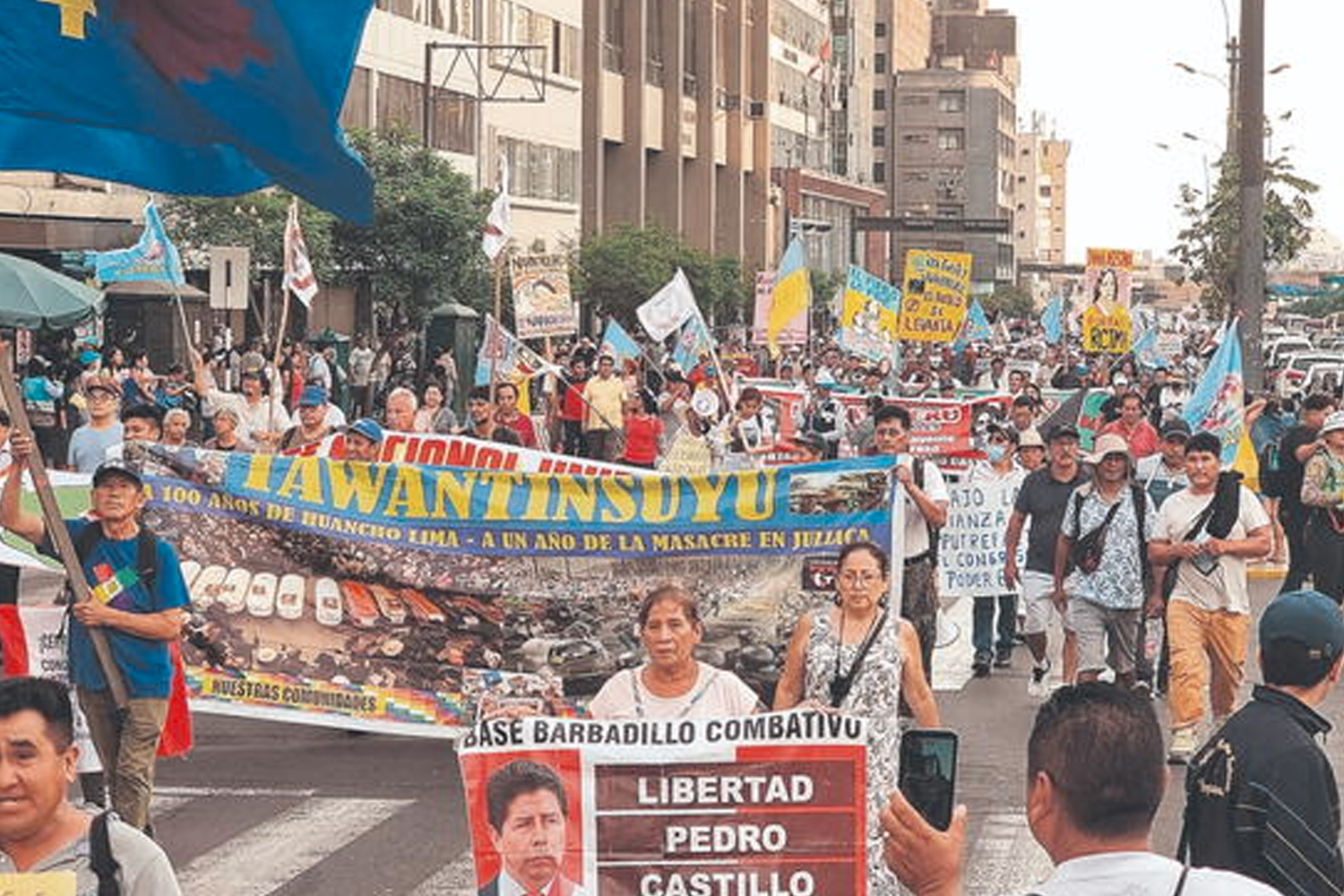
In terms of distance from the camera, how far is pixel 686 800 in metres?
6.16

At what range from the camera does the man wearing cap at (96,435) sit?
15.8 m

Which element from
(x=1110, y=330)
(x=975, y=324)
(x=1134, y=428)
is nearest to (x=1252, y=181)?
(x=1134, y=428)

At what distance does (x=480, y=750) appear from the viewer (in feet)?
19.7

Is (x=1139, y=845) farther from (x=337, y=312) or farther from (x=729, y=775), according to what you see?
(x=337, y=312)

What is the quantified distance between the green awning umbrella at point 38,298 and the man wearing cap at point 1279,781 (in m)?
23.1

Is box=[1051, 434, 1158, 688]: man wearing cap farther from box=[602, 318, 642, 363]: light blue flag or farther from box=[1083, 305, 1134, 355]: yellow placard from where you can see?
box=[1083, 305, 1134, 355]: yellow placard

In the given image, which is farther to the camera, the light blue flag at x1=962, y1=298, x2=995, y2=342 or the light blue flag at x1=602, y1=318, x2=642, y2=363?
the light blue flag at x1=962, y1=298, x2=995, y2=342

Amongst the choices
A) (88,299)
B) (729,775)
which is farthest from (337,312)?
(729,775)

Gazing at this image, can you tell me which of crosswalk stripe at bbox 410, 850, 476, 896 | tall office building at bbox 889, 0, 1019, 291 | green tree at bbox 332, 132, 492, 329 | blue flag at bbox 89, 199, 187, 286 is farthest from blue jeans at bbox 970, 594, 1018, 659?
tall office building at bbox 889, 0, 1019, 291

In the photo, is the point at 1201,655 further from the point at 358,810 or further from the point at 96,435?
the point at 96,435

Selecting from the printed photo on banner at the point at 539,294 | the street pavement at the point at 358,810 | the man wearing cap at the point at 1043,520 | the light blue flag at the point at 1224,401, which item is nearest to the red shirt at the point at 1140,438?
the light blue flag at the point at 1224,401

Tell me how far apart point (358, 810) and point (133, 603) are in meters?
2.49

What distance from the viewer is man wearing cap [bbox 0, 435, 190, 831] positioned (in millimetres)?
8875

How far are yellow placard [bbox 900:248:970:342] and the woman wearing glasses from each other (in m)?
27.1
